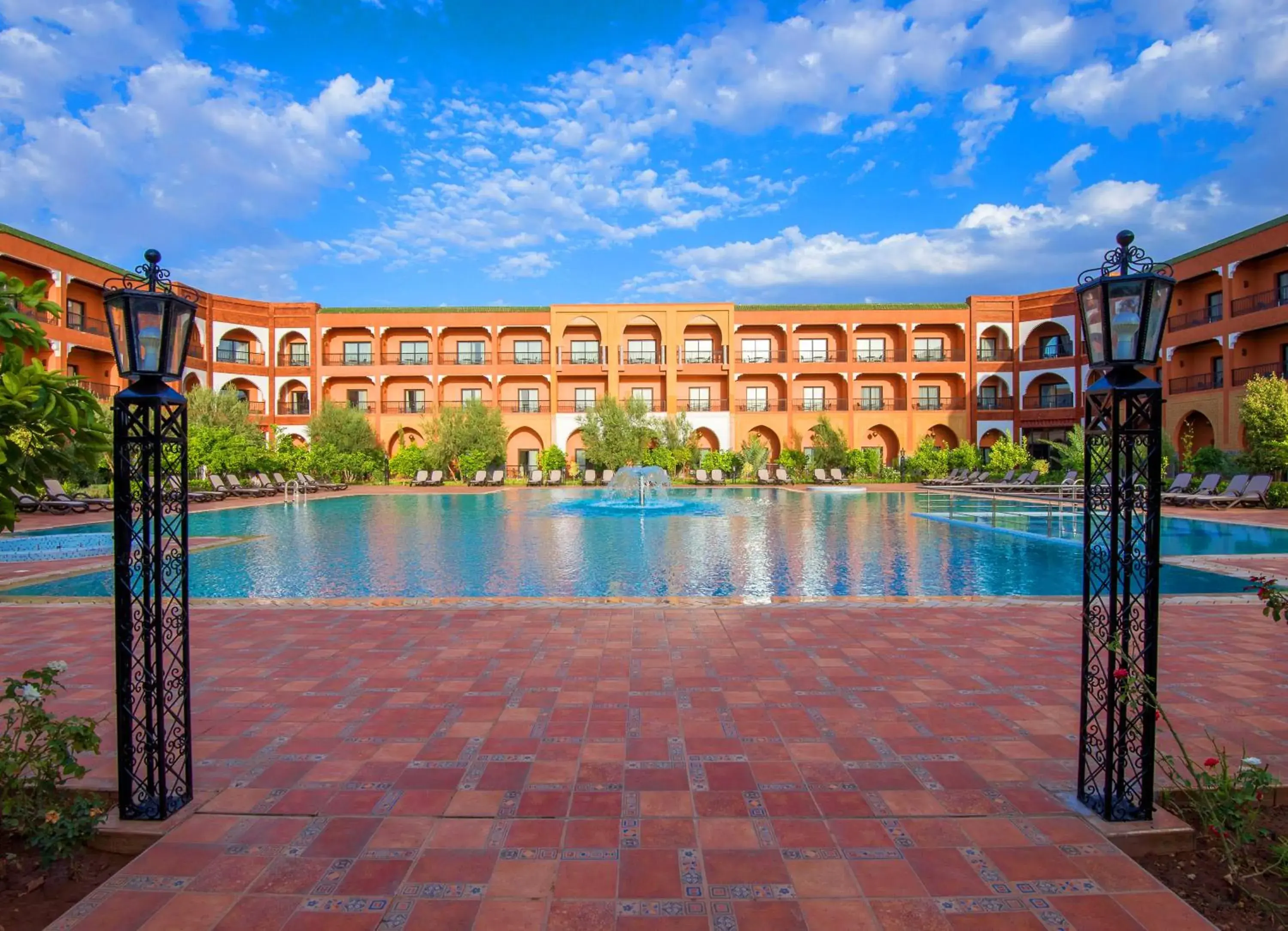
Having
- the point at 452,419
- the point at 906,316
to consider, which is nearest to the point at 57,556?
the point at 452,419

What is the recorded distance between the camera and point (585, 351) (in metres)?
33.9

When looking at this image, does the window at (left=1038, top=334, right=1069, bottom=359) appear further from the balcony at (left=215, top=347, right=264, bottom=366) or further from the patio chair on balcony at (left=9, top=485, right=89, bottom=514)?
the balcony at (left=215, top=347, right=264, bottom=366)

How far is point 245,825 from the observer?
8.50 feet

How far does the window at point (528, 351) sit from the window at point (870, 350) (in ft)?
48.5

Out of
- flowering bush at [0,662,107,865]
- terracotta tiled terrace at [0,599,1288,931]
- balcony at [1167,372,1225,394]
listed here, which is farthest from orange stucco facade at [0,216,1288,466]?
flowering bush at [0,662,107,865]

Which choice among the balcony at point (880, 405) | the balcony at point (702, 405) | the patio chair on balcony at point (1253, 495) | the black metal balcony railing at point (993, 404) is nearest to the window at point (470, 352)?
the balcony at point (702, 405)

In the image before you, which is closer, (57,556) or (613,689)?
(613,689)

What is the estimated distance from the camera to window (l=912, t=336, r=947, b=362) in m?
33.6

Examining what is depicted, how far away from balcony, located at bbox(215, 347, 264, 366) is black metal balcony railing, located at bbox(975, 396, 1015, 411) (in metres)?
32.0

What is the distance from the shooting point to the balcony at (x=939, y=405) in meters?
32.9

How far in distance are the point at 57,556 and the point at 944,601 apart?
10911 mm

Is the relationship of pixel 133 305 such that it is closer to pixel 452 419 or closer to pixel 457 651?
pixel 457 651

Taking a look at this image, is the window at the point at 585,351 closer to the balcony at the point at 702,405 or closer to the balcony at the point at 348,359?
the balcony at the point at 702,405

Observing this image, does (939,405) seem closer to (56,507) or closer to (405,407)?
(405,407)
